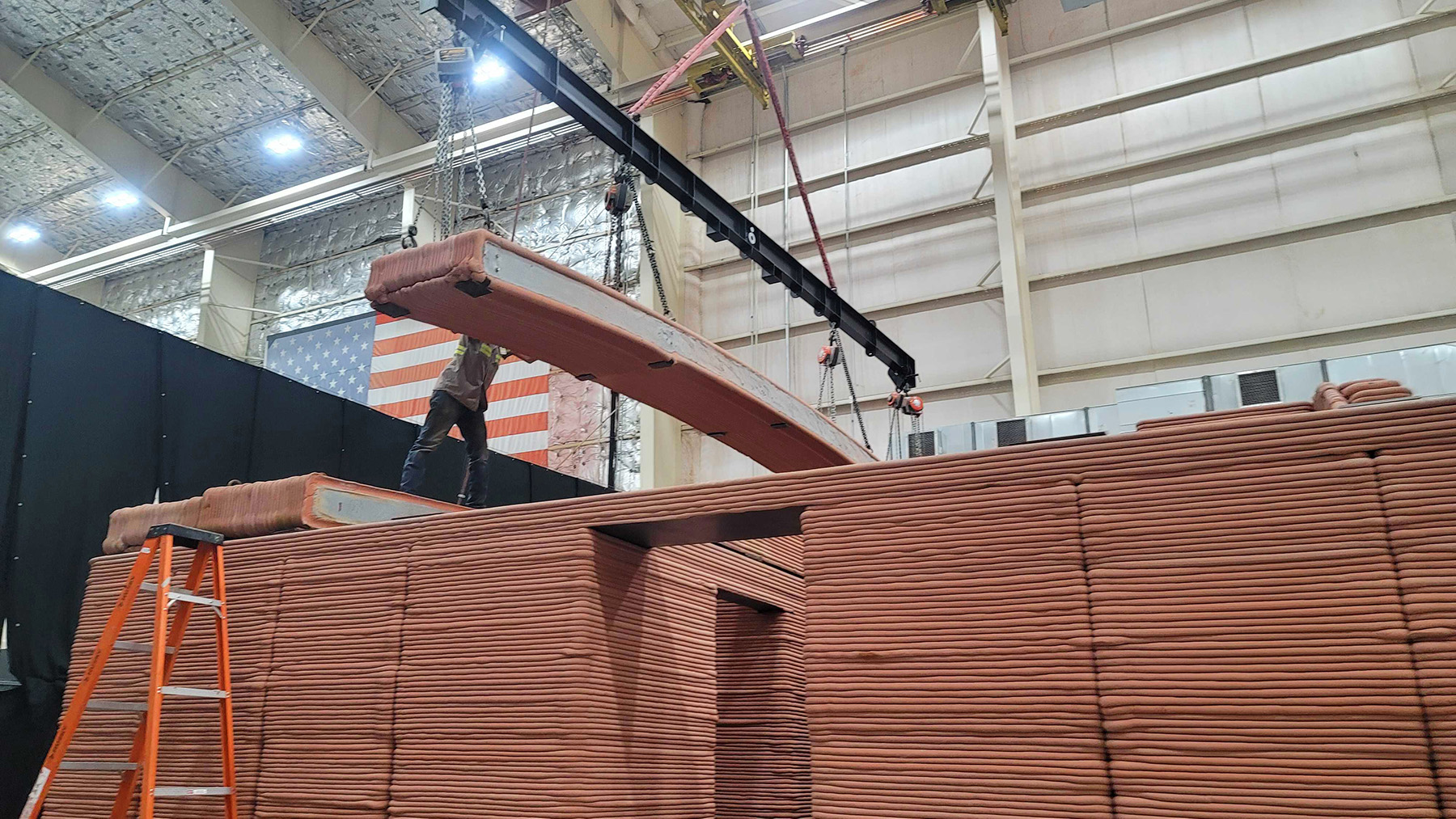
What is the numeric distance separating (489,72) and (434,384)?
4.23m

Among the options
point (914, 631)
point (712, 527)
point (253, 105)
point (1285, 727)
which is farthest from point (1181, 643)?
point (253, 105)

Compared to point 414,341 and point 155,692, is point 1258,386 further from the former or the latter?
point 414,341

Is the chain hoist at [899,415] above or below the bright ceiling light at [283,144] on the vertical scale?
below

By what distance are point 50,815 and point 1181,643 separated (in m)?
4.54

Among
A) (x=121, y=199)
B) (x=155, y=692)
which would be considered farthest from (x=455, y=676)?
(x=121, y=199)

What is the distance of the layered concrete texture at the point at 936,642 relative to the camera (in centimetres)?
247

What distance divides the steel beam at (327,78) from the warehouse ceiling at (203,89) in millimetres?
135

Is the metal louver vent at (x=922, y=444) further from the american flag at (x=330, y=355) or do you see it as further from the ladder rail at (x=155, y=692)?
the american flag at (x=330, y=355)

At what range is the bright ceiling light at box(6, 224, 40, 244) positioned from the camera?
1616 cm

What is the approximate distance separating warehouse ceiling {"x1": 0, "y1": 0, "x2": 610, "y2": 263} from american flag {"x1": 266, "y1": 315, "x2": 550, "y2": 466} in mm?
2538

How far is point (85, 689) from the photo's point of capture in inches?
155

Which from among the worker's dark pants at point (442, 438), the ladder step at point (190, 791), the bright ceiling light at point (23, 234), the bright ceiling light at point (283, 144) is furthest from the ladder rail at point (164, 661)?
the bright ceiling light at point (23, 234)

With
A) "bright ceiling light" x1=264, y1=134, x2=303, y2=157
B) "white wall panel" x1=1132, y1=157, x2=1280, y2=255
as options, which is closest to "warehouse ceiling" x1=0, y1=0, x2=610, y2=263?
"bright ceiling light" x1=264, y1=134, x2=303, y2=157

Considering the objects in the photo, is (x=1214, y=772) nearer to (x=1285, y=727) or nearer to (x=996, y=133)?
(x=1285, y=727)
